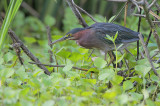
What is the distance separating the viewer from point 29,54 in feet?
7.27

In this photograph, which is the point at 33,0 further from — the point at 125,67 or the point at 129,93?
the point at 129,93

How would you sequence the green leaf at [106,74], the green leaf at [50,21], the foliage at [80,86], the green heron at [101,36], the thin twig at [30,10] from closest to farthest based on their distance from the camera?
the foliage at [80,86], the green leaf at [106,74], the green heron at [101,36], the green leaf at [50,21], the thin twig at [30,10]

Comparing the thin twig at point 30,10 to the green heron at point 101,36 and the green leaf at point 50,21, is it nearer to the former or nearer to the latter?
the green leaf at point 50,21

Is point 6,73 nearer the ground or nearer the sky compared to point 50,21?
nearer the ground

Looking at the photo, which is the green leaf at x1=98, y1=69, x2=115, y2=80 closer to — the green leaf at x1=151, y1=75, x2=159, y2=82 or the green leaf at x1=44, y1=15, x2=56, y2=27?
the green leaf at x1=151, y1=75, x2=159, y2=82

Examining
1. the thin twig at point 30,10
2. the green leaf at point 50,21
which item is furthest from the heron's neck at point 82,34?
the thin twig at point 30,10

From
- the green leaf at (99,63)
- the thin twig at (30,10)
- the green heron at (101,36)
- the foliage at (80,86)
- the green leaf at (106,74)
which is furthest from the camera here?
the thin twig at (30,10)

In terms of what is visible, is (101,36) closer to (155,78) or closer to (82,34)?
(82,34)

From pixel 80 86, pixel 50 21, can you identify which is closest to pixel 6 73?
pixel 80 86

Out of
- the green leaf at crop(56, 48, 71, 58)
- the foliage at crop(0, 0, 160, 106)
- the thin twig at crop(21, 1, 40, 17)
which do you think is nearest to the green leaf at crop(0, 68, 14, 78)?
the foliage at crop(0, 0, 160, 106)

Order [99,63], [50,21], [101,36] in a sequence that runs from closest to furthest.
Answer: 1. [99,63]
2. [101,36]
3. [50,21]

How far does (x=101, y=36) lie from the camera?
6.86 ft

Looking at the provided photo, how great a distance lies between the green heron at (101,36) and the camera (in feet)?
6.76

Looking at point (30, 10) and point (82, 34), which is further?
point (30, 10)
